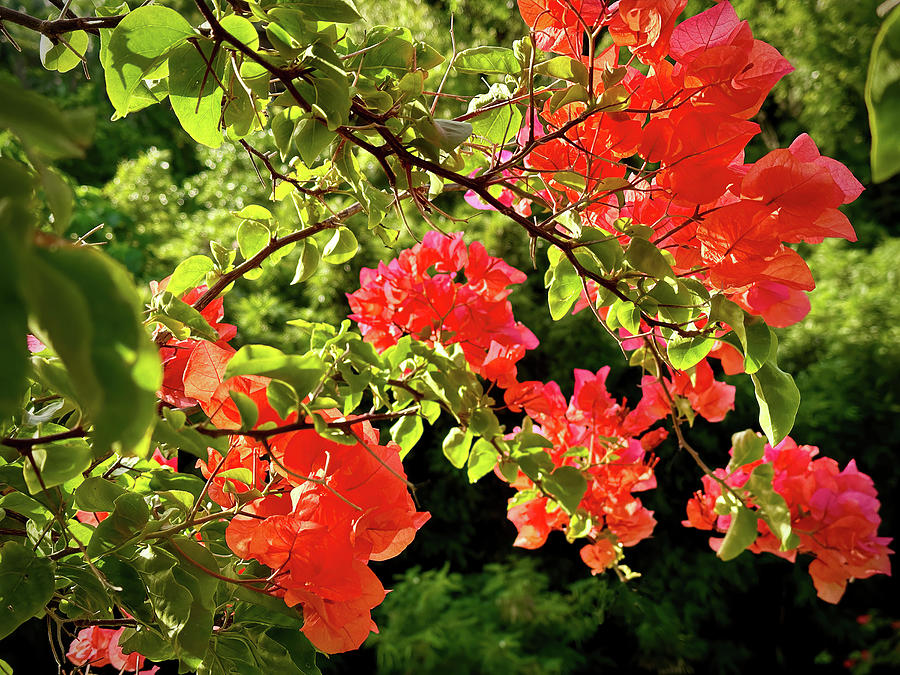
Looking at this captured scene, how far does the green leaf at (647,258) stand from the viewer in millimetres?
Answer: 375

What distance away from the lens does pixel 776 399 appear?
41 centimetres

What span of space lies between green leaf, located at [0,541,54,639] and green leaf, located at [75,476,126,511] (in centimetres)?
3

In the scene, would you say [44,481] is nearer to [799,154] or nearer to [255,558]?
[255,558]

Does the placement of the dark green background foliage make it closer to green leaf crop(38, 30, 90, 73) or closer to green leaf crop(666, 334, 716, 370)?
green leaf crop(666, 334, 716, 370)

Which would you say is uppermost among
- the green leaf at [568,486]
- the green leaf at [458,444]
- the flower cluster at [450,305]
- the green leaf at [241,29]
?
the green leaf at [241,29]

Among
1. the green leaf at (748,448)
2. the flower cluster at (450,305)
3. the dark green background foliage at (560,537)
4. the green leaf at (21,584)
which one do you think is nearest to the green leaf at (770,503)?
the green leaf at (748,448)

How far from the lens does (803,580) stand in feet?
7.77

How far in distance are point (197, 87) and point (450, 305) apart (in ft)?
1.23

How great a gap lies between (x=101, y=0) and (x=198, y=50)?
0.27m

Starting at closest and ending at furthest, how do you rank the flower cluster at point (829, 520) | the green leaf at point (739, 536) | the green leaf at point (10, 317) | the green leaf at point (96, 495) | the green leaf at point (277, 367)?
the green leaf at point (10, 317) < the green leaf at point (277, 367) < the green leaf at point (96, 495) < the green leaf at point (739, 536) < the flower cluster at point (829, 520)

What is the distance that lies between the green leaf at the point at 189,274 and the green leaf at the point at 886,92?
46 cm

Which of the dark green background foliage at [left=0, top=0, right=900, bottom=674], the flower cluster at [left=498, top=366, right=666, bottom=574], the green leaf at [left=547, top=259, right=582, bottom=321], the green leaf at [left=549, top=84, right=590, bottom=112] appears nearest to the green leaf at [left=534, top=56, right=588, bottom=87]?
the green leaf at [left=549, top=84, right=590, bottom=112]

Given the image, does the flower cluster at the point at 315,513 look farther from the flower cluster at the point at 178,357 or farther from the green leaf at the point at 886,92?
the green leaf at the point at 886,92

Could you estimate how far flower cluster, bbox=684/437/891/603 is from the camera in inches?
32.7
